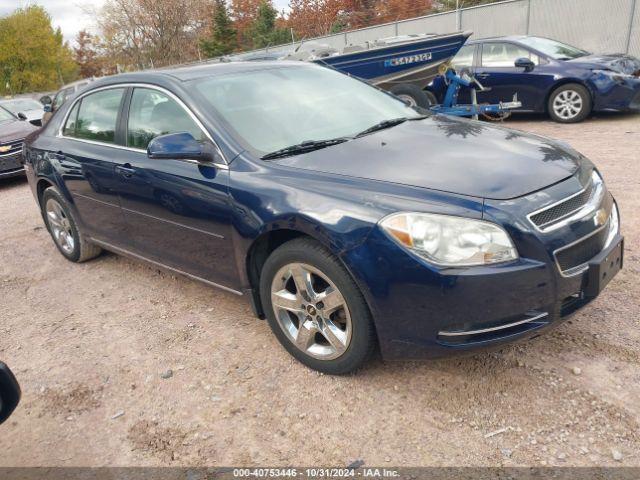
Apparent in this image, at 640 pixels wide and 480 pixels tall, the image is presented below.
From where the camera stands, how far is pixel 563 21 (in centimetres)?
1500

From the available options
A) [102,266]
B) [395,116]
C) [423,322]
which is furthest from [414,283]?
[102,266]

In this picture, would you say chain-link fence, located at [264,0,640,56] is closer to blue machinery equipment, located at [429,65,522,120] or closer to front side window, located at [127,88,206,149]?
blue machinery equipment, located at [429,65,522,120]

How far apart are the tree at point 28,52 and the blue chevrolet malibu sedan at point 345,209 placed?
4640cm

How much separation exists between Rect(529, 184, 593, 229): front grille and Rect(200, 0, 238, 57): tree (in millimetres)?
40742

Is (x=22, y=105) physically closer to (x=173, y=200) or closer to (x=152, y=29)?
(x=173, y=200)

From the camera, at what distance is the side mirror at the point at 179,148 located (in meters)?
2.96

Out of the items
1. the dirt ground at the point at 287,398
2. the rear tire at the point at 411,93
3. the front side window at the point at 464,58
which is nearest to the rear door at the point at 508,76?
the front side window at the point at 464,58

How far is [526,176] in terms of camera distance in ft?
8.39

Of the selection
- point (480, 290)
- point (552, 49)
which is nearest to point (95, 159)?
point (480, 290)

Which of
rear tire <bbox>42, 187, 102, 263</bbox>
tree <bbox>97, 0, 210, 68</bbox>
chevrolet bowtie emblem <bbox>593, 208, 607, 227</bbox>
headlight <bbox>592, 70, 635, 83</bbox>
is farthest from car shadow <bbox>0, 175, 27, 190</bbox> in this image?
tree <bbox>97, 0, 210, 68</bbox>

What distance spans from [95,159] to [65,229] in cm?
129

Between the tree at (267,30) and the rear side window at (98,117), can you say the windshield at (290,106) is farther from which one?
the tree at (267,30)

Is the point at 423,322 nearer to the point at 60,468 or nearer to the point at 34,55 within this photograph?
the point at 60,468

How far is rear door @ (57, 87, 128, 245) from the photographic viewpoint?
3.89 meters
